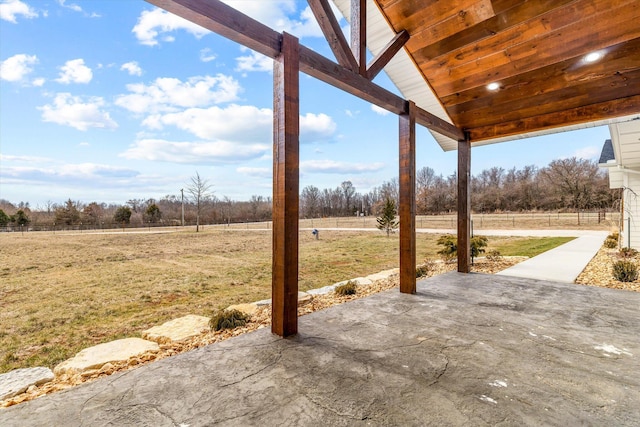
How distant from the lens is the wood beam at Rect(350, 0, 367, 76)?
107 inches

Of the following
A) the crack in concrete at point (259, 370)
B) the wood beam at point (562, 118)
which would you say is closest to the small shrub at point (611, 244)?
the wood beam at point (562, 118)

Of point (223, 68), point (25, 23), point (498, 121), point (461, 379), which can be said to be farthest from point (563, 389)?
point (223, 68)

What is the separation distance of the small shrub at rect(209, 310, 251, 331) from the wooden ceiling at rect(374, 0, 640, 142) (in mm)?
3305

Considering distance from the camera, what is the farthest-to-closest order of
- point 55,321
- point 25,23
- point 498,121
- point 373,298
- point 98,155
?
point 98,155 → point 498,121 → point 55,321 → point 373,298 → point 25,23

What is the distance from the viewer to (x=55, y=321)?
11.1 ft

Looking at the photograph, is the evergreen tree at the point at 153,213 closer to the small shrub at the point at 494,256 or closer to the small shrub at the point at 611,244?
the small shrub at the point at 494,256

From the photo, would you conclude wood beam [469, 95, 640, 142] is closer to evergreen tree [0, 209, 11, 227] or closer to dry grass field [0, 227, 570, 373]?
dry grass field [0, 227, 570, 373]

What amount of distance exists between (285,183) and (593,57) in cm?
337

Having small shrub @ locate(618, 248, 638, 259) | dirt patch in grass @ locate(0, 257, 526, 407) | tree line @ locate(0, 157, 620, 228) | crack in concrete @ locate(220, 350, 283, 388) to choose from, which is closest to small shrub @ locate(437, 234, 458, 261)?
tree line @ locate(0, 157, 620, 228)

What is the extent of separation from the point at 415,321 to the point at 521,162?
27.7 meters

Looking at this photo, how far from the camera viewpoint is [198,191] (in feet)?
36.4

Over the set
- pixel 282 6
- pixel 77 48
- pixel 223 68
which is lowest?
pixel 77 48

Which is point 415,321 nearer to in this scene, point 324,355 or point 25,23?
point 324,355

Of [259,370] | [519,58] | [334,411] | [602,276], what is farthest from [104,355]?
[602,276]
